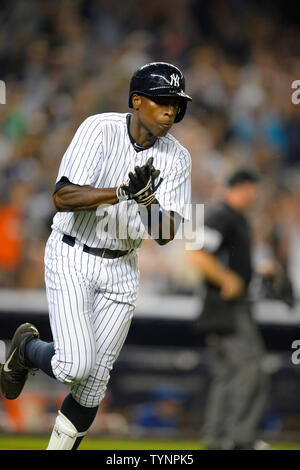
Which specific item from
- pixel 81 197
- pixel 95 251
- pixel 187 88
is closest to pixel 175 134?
pixel 187 88

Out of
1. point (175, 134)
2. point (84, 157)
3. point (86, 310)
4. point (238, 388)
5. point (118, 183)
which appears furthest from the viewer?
point (175, 134)

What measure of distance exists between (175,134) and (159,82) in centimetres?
529

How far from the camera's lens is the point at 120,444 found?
7336 mm

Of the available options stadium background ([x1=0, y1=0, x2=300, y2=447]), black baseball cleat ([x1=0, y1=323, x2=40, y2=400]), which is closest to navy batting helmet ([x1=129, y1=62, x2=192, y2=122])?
black baseball cleat ([x1=0, y1=323, x2=40, y2=400])

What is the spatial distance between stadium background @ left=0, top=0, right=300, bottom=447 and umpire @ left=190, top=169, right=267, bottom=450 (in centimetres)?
61

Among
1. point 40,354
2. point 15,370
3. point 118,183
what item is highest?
point 118,183

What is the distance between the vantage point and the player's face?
4.11 metres

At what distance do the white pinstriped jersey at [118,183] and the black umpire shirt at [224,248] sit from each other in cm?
257

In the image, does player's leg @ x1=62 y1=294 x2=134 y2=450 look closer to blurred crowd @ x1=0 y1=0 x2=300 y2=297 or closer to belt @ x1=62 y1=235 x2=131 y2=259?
belt @ x1=62 y1=235 x2=131 y2=259

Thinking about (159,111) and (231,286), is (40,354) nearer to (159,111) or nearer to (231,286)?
(159,111)

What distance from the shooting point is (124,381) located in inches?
319

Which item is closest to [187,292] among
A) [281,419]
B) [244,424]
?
[281,419]

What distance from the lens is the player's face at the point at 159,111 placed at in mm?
4113

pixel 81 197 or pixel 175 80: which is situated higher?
pixel 175 80
